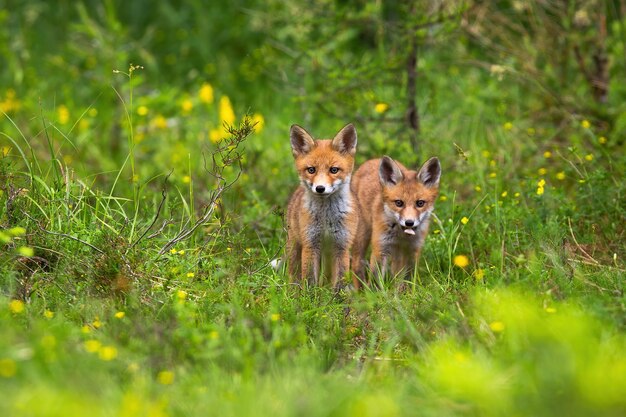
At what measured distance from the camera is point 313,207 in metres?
6.08

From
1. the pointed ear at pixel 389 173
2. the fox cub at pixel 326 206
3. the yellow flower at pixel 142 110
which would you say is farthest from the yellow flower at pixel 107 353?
the yellow flower at pixel 142 110

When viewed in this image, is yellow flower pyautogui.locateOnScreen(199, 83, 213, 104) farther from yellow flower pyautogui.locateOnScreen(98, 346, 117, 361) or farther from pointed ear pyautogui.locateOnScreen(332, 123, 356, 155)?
yellow flower pyautogui.locateOnScreen(98, 346, 117, 361)

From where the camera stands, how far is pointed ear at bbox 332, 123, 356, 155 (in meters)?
6.08

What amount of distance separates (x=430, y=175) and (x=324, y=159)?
2.76ft

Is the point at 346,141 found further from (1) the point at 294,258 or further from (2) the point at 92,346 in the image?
(2) the point at 92,346

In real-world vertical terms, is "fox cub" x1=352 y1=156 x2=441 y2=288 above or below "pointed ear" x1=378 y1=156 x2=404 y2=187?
below

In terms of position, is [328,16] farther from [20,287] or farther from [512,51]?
[20,287]

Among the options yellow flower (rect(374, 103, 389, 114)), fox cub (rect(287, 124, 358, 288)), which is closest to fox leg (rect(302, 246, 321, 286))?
fox cub (rect(287, 124, 358, 288))

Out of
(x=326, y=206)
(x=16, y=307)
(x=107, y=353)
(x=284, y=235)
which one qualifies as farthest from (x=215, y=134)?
(x=107, y=353)

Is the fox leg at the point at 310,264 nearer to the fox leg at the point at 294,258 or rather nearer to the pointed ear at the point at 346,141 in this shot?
the fox leg at the point at 294,258

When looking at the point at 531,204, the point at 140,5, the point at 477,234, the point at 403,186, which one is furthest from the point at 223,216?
the point at 140,5

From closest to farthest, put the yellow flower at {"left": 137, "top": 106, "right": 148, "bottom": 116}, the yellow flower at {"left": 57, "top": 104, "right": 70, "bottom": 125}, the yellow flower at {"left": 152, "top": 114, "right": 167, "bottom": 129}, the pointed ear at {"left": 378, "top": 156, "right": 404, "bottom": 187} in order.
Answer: the pointed ear at {"left": 378, "top": 156, "right": 404, "bottom": 187} → the yellow flower at {"left": 137, "top": 106, "right": 148, "bottom": 116} → the yellow flower at {"left": 57, "top": 104, "right": 70, "bottom": 125} → the yellow flower at {"left": 152, "top": 114, "right": 167, "bottom": 129}

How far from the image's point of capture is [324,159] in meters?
5.97

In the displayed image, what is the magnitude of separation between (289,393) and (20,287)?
2154 mm
